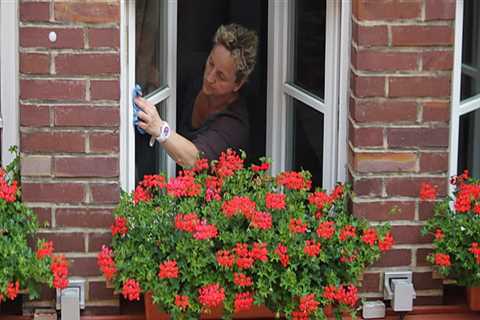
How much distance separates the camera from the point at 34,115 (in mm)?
4938

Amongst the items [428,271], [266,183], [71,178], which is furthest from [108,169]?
[428,271]

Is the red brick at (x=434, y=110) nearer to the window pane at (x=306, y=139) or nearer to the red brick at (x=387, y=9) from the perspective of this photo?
the red brick at (x=387, y=9)

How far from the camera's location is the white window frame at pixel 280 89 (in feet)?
16.7

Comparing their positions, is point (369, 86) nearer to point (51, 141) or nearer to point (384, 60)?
point (384, 60)

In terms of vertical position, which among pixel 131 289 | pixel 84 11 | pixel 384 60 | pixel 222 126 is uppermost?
pixel 84 11

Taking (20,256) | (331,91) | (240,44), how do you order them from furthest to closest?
(240,44), (331,91), (20,256)

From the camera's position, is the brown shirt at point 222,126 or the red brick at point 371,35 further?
the brown shirt at point 222,126

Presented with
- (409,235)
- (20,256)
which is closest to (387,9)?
(409,235)

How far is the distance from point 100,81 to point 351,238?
944 mm

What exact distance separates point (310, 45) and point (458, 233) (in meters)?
0.85

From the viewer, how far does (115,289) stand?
4906mm

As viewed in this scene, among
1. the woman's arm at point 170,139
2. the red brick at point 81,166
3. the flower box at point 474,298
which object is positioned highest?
the woman's arm at point 170,139

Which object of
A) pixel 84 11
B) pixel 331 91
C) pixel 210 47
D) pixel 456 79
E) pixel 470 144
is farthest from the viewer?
pixel 210 47

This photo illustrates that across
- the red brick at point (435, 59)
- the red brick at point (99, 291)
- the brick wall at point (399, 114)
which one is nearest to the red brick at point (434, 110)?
the brick wall at point (399, 114)
